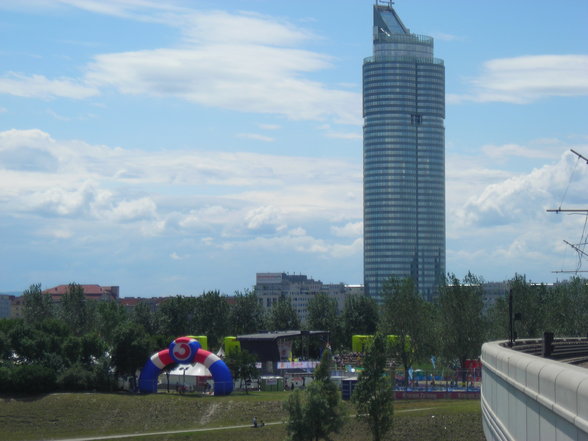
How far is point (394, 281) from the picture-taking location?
98062mm

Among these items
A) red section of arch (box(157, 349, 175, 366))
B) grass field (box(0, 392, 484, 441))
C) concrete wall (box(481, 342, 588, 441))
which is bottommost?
grass field (box(0, 392, 484, 441))

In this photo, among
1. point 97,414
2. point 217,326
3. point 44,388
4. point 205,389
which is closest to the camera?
point 97,414

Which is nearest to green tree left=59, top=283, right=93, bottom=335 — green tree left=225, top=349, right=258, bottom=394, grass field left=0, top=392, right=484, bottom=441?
green tree left=225, top=349, right=258, bottom=394

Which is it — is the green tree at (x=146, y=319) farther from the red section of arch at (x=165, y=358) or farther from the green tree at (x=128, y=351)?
the red section of arch at (x=165, y=358)

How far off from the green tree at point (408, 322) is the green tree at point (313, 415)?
119ft

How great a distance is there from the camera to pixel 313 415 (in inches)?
2148

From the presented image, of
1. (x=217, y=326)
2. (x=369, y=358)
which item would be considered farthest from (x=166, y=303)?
(x=369, y=358)

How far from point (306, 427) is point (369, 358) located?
5803 millimetres

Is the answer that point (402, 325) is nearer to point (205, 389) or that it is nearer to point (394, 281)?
point (394, 281)

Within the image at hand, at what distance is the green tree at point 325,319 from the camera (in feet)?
447

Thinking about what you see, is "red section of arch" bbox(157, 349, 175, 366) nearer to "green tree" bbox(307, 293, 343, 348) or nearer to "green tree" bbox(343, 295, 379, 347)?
"green tree" bbox(307, 293, 343, 348)

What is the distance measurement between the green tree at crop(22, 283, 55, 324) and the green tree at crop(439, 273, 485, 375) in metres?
69.3

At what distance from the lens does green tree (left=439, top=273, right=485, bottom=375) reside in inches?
3531

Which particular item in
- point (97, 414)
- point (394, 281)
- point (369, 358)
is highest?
point (394, 281)
